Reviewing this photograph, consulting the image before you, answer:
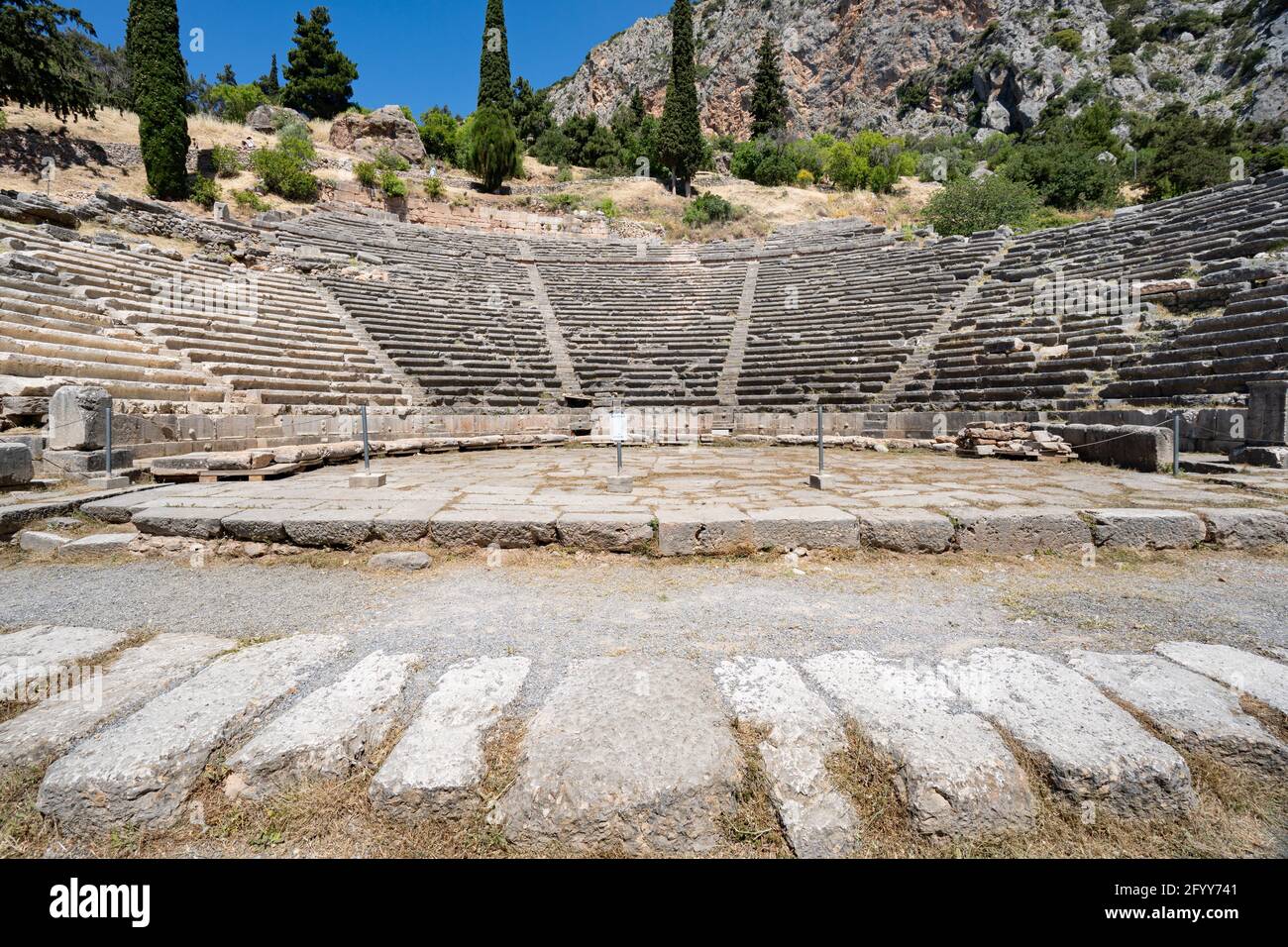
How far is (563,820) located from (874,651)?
1639mm

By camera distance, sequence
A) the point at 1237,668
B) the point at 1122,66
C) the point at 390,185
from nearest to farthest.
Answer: the point at 1237,668 → the point at 390,185 → the point at 1122,66

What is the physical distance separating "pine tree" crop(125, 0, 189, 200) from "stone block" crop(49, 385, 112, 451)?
73.3ft

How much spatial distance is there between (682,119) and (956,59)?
154 ft

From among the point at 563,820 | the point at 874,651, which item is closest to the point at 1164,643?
the point at 874,651

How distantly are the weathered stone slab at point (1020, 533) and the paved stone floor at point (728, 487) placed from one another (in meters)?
0.43

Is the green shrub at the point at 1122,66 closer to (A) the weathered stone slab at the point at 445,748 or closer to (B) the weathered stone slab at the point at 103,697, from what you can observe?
(A) the weathered stone slab at the point at 445,748

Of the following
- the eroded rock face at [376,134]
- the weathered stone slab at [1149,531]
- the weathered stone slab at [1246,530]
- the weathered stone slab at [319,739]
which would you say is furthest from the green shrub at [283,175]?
the weathered stone slab at [1246,530]

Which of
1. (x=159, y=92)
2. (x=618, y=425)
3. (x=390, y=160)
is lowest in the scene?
(x=618, y=425)

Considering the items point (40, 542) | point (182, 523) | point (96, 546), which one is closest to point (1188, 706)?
point (182, 523)

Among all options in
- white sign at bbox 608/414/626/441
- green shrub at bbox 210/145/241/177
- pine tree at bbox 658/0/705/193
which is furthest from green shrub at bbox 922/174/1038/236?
green shrub at bbox 210/145/241/177

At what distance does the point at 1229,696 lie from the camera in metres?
1.84

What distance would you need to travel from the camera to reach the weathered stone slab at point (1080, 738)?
1445 millimetres

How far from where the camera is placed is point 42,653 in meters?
2.20

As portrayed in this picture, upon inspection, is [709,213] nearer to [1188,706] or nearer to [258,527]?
[258,527]
